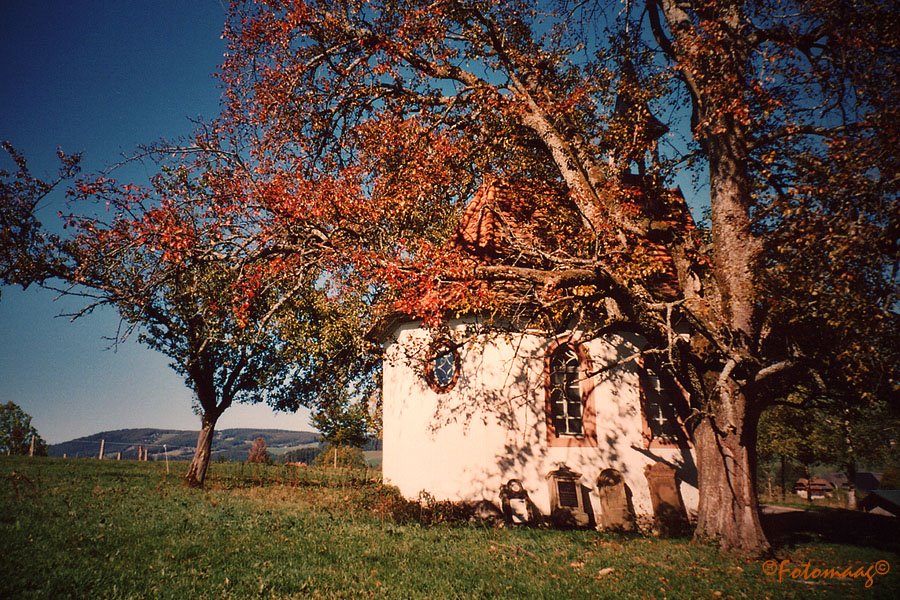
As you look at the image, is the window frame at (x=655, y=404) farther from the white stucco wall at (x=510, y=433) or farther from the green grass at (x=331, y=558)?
the green grass at (x=331, y=558)

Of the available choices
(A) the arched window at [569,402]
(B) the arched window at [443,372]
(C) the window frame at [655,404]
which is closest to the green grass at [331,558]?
(A) the arched window at [569,402]

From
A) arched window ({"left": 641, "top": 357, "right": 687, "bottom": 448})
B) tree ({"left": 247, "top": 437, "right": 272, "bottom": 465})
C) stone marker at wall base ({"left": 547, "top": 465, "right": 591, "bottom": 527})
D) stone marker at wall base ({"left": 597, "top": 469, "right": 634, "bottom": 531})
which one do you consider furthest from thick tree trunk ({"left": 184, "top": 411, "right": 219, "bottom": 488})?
tree ({"left": 247, "top": 437, "right": 272, "bottom": 465})

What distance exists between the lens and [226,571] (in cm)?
562

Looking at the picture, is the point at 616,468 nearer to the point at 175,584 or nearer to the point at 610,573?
the point at 610,573

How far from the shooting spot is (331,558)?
6.43 m

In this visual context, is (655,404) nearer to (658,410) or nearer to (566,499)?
(658,410)

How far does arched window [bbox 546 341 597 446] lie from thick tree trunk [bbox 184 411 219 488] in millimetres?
12905

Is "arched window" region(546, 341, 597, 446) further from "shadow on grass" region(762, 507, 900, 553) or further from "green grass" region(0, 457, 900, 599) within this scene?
"shadow on grass" region(762, 507, 900, 553)

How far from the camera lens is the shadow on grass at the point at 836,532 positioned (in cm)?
988

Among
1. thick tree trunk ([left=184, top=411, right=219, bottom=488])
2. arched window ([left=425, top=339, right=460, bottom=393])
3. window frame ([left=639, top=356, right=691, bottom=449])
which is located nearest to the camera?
window frame ([left=639, top=356, right=691, bottom=449])

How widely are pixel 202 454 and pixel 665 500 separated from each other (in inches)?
627

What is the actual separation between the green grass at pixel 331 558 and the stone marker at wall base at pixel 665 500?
6.39 feet

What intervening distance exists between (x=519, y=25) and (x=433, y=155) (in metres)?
4.11

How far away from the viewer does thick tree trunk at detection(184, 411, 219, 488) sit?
49.4 feet
